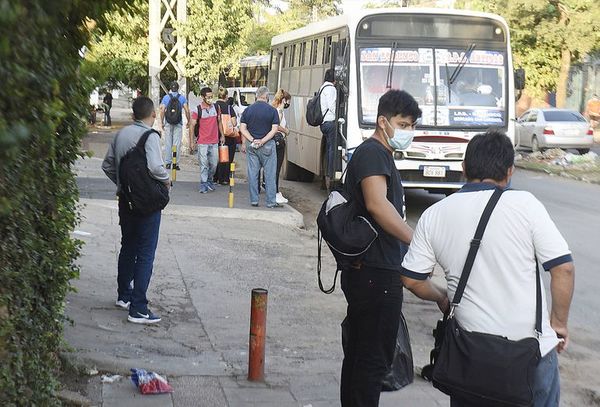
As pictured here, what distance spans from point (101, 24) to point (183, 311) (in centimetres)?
477

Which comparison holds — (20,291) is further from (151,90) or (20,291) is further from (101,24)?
(151,90)

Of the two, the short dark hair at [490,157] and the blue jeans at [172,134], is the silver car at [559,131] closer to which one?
Answer: the blue jeans at [172,134]

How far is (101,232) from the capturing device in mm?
11555

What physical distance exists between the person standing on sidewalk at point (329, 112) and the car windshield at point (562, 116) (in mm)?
15984

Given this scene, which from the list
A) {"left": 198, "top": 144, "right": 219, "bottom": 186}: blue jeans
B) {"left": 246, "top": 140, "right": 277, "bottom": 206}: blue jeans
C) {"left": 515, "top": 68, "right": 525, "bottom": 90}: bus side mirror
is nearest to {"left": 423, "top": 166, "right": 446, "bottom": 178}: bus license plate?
{"left": 515, "top": 68, "right": 525, "bottom": 90}: bus side mirror

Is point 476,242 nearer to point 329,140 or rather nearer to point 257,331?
point 257,331

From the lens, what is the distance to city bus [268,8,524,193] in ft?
47.6

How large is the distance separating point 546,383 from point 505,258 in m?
0.55

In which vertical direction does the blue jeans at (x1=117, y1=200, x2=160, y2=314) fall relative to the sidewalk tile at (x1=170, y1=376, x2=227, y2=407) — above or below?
above

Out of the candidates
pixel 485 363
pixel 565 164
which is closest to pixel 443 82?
pixel 485 363

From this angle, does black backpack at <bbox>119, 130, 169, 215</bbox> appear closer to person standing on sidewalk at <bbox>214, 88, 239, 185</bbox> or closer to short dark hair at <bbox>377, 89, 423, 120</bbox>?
short dark hair at <bbox>377, 89, 423, 120</bbox>

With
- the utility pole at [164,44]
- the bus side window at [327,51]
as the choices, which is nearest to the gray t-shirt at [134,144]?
the bus side window at [327,51]

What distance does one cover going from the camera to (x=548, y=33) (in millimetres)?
37562

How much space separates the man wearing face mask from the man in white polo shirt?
33.8 inches
